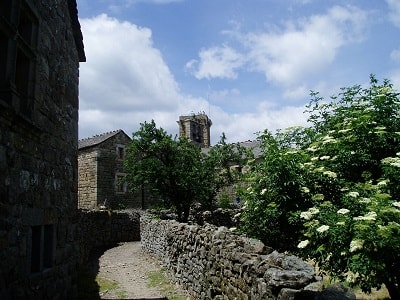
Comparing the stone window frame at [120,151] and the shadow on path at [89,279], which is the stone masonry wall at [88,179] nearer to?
the stone window frame at [120,151]

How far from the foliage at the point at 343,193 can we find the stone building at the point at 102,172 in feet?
60.3

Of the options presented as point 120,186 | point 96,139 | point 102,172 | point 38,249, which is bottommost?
point 38,249

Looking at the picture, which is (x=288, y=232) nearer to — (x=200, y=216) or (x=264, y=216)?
(x=264, y=216)

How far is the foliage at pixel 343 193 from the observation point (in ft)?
15.5

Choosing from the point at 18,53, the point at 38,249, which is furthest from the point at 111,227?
the point at 18,53

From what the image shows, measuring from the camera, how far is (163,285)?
9867 mm

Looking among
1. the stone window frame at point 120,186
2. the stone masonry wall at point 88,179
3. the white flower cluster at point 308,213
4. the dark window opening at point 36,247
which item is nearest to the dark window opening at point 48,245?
the dark window opening at point 36,247

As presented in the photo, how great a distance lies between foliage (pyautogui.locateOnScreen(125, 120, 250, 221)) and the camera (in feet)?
58.8

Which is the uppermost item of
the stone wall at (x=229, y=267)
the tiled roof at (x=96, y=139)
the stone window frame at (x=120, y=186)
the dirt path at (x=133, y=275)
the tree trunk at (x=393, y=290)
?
the tiled roof at (x=96, y=139)

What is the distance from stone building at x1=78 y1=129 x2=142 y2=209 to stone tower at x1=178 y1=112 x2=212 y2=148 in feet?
48.3

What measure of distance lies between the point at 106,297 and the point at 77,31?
6.01m

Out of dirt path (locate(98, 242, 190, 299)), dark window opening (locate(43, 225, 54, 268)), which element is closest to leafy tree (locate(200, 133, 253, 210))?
dirt path (locate(98, 242, 190, 299))

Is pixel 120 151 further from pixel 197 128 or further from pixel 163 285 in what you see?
pixel 163 285

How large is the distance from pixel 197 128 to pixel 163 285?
33711mm
